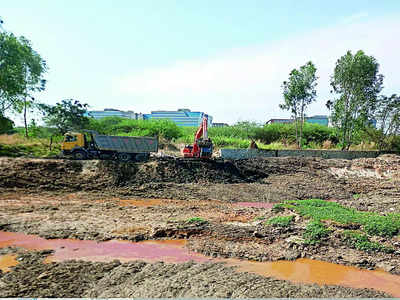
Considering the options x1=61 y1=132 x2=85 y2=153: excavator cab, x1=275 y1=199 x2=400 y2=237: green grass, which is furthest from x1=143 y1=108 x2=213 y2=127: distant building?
x1=275 y1=199 x2=400 y2=237: green grass

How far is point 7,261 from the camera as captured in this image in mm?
5938

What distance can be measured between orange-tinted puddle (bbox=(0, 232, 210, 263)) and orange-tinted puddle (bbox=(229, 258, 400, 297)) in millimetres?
1135

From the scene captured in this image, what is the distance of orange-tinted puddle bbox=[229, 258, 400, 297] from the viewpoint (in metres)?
5.32

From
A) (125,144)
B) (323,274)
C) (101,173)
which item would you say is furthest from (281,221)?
(125,144)

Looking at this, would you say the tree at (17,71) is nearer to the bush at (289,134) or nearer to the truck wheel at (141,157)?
the truck wheel at (141,157)

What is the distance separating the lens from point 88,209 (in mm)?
10453

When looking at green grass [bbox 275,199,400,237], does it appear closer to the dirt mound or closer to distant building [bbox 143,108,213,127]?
the dirt mound

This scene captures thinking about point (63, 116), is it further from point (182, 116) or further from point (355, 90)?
point (182, 116)

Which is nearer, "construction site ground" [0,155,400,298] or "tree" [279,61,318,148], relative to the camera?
"construction site ground" [0,155,400,298]

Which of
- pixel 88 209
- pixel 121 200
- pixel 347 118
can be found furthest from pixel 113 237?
pixel 347 118

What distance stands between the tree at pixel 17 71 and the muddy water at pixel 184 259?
18753 millimetres

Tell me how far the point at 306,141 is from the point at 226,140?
8.72 m

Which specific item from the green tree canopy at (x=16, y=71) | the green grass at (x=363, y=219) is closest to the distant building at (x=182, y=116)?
the green tree canopy at (x=16, y=71)

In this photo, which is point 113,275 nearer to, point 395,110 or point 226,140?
point 226,140
